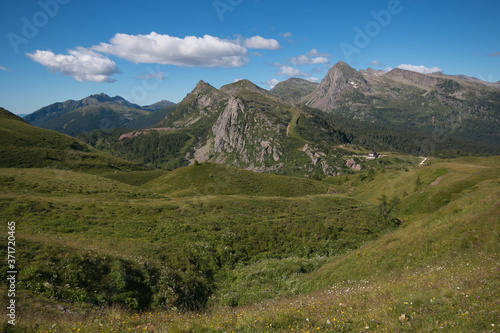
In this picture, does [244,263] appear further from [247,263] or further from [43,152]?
[43,152]

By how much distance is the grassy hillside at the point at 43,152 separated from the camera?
362ft

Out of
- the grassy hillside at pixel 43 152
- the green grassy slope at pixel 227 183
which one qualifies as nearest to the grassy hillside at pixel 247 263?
the green grassy slope at pixel 227 183

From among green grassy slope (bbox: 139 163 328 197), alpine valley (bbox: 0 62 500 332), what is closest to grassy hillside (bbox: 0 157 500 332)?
alpine valley (bbox: 0 62 500 332)

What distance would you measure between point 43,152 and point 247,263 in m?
139

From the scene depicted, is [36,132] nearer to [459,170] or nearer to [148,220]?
[148,220]

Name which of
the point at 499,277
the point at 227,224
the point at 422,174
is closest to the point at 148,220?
the point at 227,224

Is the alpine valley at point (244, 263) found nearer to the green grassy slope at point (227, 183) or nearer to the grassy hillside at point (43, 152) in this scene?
the green grassy slope at point (227, 183)

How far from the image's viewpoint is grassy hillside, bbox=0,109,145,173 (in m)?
110

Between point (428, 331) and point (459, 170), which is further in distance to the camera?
point (459, 170)

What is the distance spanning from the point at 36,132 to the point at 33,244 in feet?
575

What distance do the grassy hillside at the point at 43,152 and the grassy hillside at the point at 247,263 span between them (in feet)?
269

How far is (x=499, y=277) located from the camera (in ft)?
36.0

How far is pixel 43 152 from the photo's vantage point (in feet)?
397

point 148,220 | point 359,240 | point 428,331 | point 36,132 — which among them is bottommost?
point 359,240
